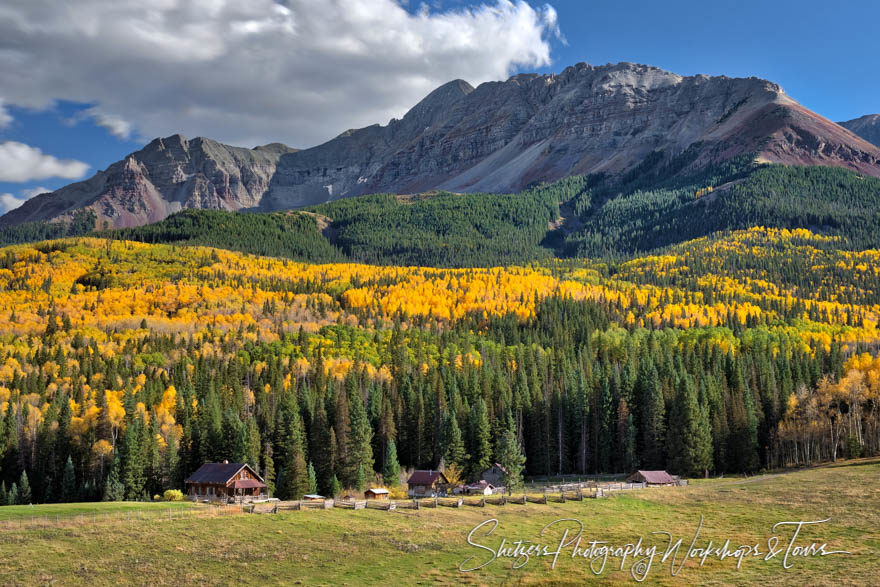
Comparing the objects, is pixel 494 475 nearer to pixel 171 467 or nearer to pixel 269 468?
pixel 269 468

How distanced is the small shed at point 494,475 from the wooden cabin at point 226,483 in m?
32.1

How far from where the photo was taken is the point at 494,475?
10675 cm

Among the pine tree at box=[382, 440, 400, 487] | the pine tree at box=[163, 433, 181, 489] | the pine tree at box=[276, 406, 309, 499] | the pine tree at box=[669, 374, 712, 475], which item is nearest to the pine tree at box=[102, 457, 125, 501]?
the pine tree at box=[163, 433, 181, 489]

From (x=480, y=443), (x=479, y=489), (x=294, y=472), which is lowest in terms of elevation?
(x=479, y=489)

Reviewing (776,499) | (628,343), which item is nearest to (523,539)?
(776,499)

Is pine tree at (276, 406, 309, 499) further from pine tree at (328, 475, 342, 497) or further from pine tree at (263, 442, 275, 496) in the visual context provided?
pine tree at (328, 475, 342, 497)

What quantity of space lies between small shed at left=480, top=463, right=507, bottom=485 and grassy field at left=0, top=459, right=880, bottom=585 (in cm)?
3476

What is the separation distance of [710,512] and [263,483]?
47712 mm

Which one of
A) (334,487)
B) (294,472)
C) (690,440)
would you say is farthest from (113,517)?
(690,440)

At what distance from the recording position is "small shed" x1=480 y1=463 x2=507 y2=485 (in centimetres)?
10475

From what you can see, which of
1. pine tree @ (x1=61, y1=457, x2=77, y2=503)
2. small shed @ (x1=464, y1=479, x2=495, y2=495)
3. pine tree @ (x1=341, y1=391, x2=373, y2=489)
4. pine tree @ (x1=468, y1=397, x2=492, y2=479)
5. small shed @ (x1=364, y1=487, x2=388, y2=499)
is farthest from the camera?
pine tree @ (x1=468, y1=397, x2=492, y2=479)

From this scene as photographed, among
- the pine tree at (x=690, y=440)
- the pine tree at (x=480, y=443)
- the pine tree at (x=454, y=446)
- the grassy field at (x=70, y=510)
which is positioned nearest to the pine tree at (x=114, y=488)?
the grassy field at (x=70, y=510)

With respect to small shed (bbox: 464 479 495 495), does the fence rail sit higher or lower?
higher

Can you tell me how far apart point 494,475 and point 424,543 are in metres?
55.3
